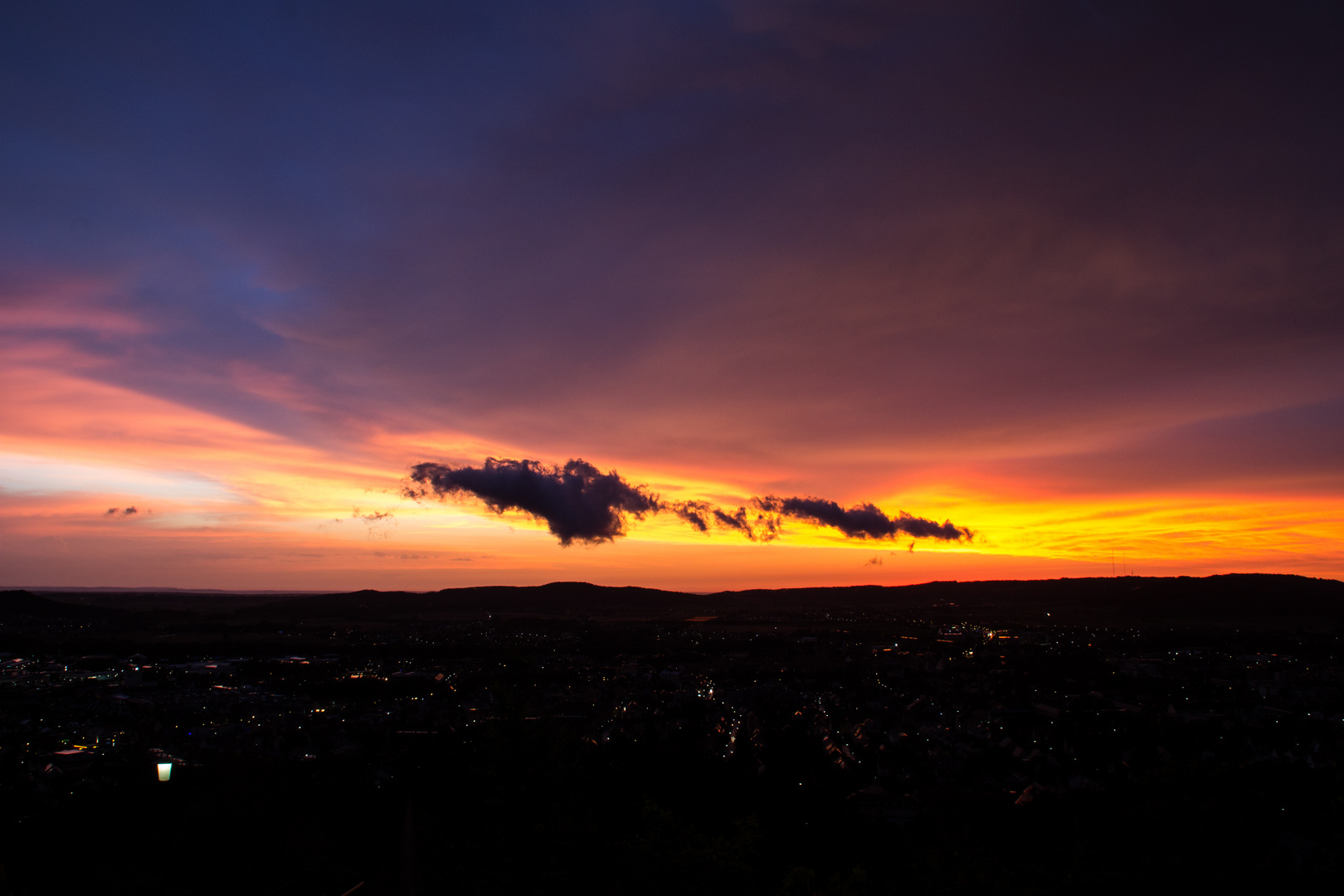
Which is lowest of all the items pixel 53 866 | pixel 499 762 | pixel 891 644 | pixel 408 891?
pixel 891 644

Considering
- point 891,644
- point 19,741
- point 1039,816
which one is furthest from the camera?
point 891,644

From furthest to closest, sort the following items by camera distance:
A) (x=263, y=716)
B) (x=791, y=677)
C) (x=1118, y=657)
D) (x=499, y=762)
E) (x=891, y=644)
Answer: (x=891, y=644)
(x=1118, y=657)
(x=791, y=677)
(x=263, y=716)
(x=499, y=762)

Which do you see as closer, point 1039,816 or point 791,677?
point 1039,816

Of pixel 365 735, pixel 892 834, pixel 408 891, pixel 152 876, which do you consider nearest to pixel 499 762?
pixel 408 891

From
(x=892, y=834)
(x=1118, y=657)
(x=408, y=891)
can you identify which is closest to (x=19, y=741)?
(x=892, y=834)

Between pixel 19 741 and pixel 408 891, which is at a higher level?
pixel 408 891

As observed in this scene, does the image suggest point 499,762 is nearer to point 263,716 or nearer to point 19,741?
point 19,741
